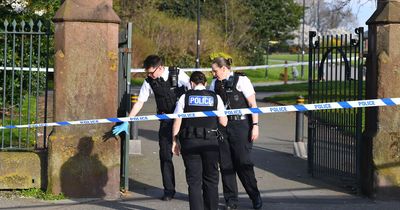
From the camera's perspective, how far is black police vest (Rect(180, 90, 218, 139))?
6.95 m

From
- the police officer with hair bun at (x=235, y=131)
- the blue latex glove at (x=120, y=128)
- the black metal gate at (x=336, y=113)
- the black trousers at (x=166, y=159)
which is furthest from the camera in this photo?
the black metal gate at (x=336, y=113)

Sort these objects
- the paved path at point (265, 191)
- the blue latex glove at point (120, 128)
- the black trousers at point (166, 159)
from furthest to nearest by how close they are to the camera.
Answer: the black trousers at point (166, 159) → the blue latex glove at point (120, 128) → the paved path at point (265, 191)

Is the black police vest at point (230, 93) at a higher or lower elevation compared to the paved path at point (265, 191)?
higher

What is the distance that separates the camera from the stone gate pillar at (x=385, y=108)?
28.3ft

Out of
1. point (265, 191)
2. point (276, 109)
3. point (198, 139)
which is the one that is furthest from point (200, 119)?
point (265, 191)

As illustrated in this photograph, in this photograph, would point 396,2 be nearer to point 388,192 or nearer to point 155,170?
point 388,192

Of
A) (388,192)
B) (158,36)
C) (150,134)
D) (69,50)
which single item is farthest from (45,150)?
(158,36)

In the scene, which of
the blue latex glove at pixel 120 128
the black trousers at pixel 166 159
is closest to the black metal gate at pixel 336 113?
the black trousers at pixel 166 159

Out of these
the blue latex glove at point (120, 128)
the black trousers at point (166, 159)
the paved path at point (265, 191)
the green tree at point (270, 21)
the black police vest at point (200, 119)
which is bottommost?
the paved path at point (265, 191)

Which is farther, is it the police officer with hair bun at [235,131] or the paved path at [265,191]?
the paved path at [265,191]

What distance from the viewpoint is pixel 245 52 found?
49.9 metres

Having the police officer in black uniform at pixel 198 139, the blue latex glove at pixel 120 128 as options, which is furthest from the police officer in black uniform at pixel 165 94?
the police officer in black uniform at pixel 198 139

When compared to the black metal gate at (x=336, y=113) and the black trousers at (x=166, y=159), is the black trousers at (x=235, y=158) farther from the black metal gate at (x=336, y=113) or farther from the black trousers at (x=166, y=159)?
the black metal gate at (x=336, y=113)

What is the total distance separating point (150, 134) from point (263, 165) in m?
4.17
